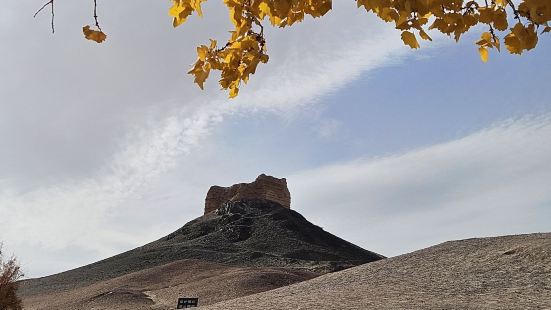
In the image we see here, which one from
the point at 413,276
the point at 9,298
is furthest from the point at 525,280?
the point at 9,298

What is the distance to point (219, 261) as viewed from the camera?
44.4 meters

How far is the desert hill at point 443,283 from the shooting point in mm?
11625

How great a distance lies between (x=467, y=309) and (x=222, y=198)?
61520 millimetres

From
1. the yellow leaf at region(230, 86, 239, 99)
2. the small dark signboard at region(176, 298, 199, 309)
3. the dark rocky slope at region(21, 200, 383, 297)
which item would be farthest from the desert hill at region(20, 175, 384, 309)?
the yellow leaf at region(230, 86, 239, 99)

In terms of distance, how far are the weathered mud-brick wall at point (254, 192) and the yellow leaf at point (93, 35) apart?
64039mm

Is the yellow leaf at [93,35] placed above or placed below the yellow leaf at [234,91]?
above

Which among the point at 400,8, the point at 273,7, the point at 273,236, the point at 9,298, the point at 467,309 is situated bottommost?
the point at 467,309

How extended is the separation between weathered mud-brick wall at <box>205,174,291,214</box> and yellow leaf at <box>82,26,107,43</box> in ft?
210

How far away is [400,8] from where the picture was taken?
3.01m

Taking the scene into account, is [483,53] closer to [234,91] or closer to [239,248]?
[234,91]

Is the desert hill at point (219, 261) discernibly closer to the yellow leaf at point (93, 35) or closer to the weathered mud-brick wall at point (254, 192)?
the weathered mud-brick wall at point (254, 192)

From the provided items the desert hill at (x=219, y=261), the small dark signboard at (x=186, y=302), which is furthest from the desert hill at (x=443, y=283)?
the desert hill at (x=219, y=261)

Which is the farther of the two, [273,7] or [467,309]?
[467,309]

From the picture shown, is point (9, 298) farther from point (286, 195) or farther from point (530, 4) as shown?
point (286, 195)
